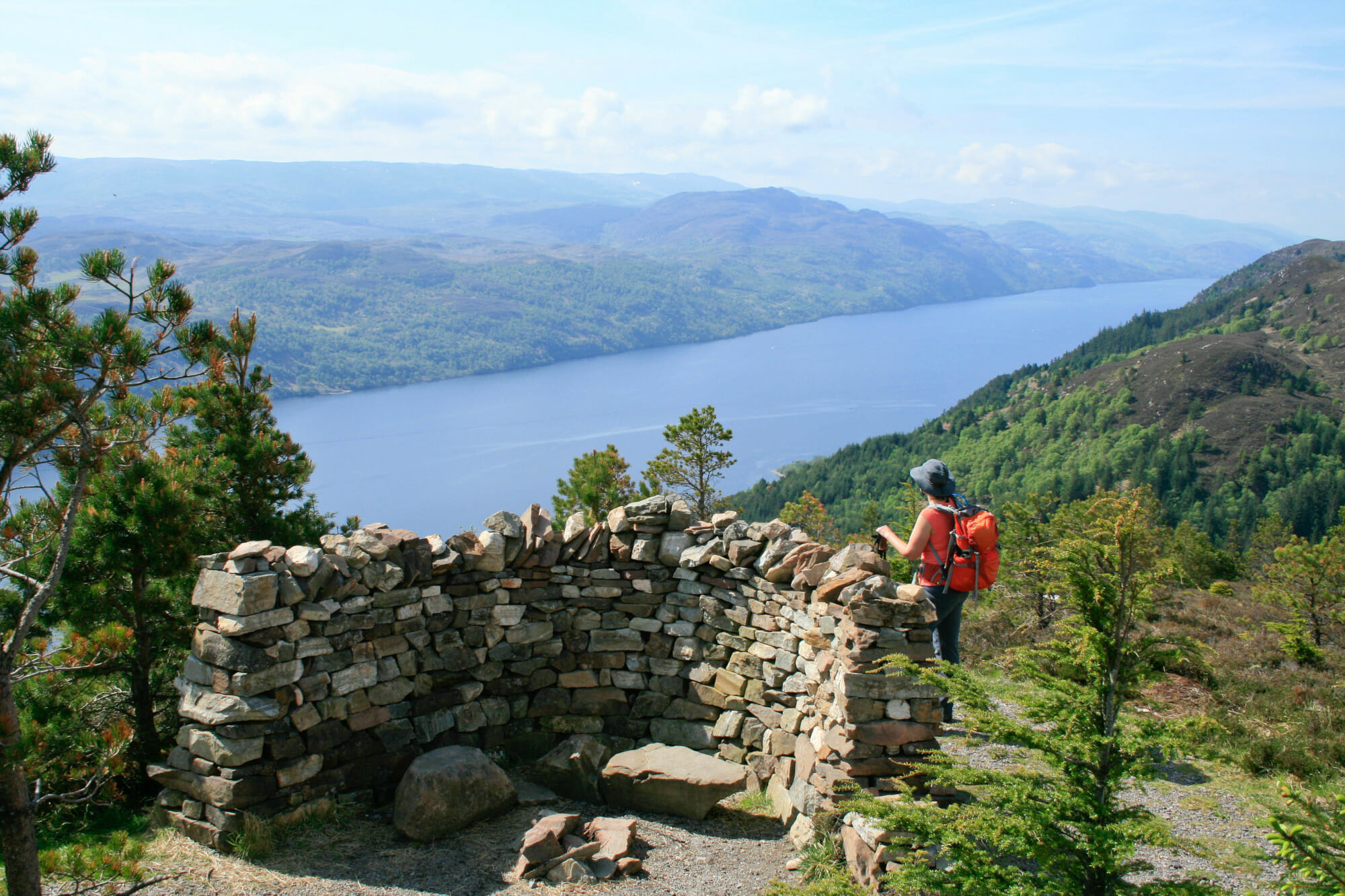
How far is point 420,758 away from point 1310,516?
9039 centimetres

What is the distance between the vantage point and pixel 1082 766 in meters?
4.58

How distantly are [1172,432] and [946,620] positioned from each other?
104 meters

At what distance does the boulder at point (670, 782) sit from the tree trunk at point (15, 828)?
4.15 meters

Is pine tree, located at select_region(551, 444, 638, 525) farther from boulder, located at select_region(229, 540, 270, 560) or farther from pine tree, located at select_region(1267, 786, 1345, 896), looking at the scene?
pine tree, located at select_region(1267, 786, 1345, 896)

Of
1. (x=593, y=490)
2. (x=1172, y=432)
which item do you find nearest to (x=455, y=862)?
(x=593, y=490)

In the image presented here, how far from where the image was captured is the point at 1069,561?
183 inches

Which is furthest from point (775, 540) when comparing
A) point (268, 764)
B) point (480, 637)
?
point (268, 764)

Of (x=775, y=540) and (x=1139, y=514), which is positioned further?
(x=775, y=540)

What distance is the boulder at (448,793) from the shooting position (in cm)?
699

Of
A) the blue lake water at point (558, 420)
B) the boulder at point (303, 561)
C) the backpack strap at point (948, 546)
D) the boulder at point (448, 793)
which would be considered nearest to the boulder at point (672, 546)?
the boulder at point (448, 793)

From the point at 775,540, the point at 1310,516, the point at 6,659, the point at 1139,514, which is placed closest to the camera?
the point at 1139,514

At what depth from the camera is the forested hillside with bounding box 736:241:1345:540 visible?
273 ft

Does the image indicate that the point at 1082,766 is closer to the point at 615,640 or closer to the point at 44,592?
the point at 615,640

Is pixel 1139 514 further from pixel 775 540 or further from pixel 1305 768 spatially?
pixel 1305 768
